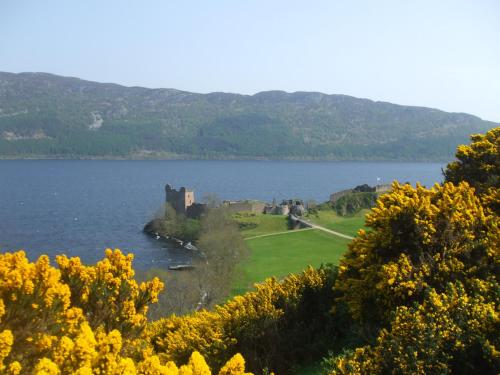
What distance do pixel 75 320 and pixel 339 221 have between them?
2345 inches

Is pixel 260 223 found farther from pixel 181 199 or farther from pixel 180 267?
pixel 180 267

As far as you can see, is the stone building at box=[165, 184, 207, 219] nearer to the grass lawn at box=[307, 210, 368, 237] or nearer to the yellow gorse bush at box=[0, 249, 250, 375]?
the grass lawn at box=[307, 210, 368, 237]

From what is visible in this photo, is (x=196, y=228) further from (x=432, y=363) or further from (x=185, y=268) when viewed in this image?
(x=432, y=363)

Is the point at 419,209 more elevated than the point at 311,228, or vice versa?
the point at 419,209

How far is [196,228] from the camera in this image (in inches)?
3019

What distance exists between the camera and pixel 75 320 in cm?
722

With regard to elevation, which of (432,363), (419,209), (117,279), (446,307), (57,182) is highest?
(419,209)

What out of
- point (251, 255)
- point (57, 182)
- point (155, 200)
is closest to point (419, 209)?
point (251, 255)

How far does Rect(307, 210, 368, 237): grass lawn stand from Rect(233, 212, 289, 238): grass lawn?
4021 mm

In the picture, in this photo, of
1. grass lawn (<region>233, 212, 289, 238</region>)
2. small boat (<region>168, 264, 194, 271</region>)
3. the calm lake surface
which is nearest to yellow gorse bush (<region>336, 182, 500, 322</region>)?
small boat (<region>168, 264, 194, 271</region>)

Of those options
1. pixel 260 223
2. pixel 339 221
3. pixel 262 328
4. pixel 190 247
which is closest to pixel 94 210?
pixel 190 247

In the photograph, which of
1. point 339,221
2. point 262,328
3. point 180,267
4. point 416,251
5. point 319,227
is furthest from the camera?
point 339,221

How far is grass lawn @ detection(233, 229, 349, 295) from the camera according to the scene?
132 ft

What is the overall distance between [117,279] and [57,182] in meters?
173
